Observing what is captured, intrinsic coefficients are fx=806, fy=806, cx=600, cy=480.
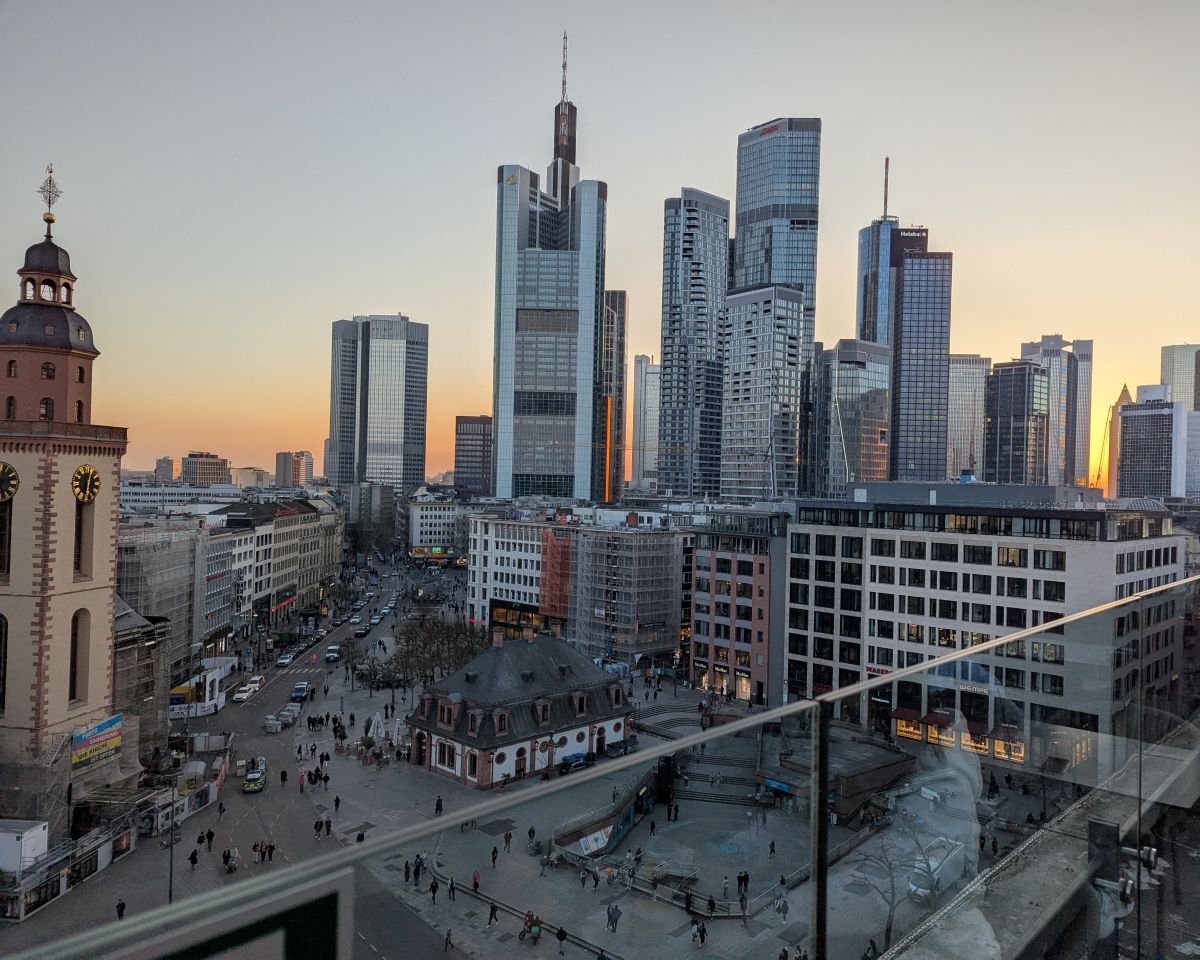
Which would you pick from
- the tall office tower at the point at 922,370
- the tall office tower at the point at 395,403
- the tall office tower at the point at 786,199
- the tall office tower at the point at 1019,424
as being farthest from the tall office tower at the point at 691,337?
the tall office tower at the point at 395,403

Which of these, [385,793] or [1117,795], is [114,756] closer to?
[385,793]

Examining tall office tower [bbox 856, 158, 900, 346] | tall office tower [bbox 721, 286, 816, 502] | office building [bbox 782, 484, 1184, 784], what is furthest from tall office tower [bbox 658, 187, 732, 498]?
office building [bbox 782, 484, 1184, 784]

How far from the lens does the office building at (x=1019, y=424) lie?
4995 inches

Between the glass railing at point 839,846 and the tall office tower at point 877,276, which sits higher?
the tall office tower at point 877,276

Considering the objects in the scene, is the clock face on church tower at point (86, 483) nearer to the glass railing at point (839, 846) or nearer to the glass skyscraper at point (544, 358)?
the glass railing at point (839, 846)

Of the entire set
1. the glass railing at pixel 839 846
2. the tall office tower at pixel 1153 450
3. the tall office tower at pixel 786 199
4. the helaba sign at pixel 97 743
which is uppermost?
the tall office tower at pixel 786 199

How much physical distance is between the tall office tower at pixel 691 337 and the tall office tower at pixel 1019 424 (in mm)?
50259

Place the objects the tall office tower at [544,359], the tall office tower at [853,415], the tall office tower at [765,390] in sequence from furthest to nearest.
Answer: the tall office tower at [544,359] < the tall office tower at [853,415] < the tall office tower at [765,390]

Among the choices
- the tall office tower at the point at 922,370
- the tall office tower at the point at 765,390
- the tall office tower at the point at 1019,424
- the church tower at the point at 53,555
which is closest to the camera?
the church tower at the point at 53,555

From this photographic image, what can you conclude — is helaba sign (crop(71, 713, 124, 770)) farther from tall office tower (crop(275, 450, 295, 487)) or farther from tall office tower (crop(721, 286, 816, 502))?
tall office tower (crop(275, 450, 295, 487))

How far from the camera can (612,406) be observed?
118 metres

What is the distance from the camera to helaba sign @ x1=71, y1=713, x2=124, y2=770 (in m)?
16.5

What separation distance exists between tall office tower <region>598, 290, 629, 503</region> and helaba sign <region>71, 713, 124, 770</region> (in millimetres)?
77346

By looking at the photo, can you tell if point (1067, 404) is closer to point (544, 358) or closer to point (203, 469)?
point (544, 358)
